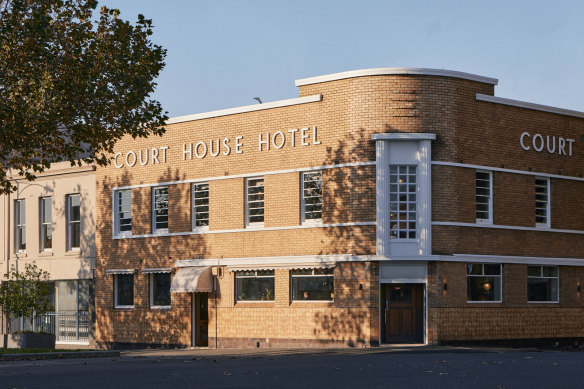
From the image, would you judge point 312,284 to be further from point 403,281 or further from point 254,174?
point 254,174

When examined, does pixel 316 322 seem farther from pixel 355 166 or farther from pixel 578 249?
pixel 578 249

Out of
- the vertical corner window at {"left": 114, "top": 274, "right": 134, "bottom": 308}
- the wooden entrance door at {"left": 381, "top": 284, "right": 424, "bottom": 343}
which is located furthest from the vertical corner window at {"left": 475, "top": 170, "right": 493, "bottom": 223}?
the vertical corner window at {"left": 114, "top": 274, "right": 134, "bottom": 308}

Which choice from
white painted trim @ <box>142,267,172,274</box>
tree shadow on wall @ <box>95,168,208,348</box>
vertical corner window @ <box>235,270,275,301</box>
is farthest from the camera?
white painted trim @ <box>142,267,172,274</box>

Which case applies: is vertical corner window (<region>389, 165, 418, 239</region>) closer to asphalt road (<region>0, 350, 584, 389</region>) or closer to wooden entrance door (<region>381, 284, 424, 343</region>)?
wooden entrance door (<region>381, 284, 424, 343</region>)

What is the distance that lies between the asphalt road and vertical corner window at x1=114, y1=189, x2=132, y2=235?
13.2 m

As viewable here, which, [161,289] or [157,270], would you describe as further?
[161,289]

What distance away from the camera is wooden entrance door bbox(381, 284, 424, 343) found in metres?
32.6

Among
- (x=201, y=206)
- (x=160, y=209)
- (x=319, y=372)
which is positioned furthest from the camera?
(x=160, y=209)

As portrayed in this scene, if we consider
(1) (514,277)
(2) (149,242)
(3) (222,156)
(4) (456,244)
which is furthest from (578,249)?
(2) (149,242)

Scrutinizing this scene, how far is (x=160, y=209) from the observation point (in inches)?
1517

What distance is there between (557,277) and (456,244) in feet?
18.6

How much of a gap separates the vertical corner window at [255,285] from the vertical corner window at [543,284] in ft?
29.3

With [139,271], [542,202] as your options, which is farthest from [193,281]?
[542,202]

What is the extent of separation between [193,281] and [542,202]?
12.6 meters
